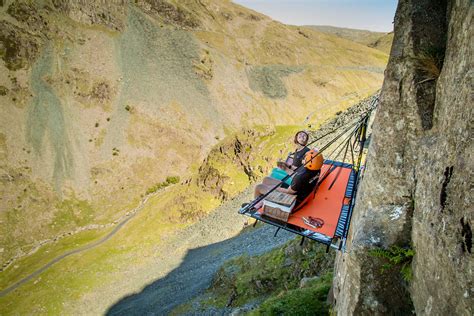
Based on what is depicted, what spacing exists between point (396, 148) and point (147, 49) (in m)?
77.0

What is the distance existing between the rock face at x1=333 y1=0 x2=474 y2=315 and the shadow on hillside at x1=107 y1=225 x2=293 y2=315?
19319 mm

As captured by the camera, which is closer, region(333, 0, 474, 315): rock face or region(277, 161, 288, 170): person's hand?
region(333, 0, 474, 315): rock face

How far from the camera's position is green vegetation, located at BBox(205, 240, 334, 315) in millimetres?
14536

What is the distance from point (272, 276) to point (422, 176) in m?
15.8

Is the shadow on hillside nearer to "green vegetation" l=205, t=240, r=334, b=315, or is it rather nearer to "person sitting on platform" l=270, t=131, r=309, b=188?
"green vegetation" l=205, t=240, r=334, b=315

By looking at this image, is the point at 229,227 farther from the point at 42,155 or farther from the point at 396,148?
the point at 42,155

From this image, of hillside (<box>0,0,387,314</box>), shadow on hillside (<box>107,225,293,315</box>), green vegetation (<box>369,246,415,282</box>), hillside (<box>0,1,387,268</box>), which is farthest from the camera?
hillside (<box>0,1,387,268</box>)

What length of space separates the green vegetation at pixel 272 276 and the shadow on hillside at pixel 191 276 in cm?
255

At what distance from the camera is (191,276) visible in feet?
96.1

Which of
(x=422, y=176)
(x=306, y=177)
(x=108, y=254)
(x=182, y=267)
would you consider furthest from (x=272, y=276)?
(x=108, y=254)

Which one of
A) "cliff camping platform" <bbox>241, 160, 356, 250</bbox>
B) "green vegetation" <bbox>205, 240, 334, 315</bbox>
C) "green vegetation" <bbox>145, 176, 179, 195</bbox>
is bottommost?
"green vegetation" <bbox>145, 176, 179, 195</bbox>

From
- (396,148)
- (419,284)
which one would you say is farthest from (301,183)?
(419,284)

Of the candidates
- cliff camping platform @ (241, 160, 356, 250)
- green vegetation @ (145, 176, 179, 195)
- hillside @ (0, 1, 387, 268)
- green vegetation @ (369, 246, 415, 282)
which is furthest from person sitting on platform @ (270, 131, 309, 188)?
green vegetation @ (145, 176, 179, 195)

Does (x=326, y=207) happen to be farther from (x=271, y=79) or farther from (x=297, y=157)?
(x=271, y=79)
